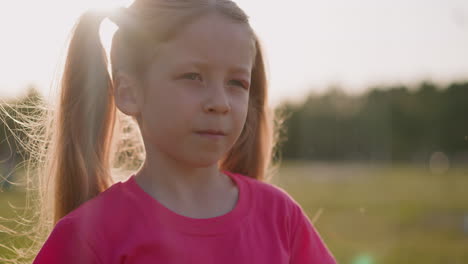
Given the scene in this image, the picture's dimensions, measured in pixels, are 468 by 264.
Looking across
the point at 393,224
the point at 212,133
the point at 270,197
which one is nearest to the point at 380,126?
the point at 393,224

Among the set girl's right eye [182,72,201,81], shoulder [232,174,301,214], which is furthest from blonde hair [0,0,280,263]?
shoulder [232,174,301,214]

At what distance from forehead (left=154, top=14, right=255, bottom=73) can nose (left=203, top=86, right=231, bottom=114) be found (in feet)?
0.26

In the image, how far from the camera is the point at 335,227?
41.8ft

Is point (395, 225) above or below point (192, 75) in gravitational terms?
below

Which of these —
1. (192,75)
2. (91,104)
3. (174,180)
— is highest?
(192,75)

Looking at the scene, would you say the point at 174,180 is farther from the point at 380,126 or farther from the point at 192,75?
the point at 380,126

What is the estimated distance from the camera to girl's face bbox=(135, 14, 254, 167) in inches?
68.6

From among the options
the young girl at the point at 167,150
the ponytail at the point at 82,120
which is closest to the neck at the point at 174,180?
the young girl at the point at 167,150

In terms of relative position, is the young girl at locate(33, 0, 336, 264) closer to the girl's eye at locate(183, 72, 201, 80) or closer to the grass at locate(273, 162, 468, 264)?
the girl's eye at locate(183, 72, 201, 80)

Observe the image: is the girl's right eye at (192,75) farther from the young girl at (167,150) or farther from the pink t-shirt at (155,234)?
the pink t-shirt at (155,234)

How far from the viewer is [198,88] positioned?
176 centimetres

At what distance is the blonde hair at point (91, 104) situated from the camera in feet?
5.96

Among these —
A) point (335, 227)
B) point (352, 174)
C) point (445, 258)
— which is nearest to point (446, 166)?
point (352, 174)

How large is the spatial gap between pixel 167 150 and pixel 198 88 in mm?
242
